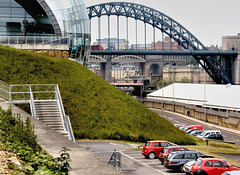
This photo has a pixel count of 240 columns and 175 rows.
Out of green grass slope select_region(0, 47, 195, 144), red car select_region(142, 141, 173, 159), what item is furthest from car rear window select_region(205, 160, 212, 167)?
green grass slope select_region(0, 47, 195, 144)

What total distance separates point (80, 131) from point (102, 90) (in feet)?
21.0

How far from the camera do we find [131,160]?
23.5 metres

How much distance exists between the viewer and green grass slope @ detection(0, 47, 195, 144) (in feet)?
94.4

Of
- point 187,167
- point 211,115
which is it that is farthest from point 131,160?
point 211,115

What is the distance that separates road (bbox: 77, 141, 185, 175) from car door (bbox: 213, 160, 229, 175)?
2.16 meters

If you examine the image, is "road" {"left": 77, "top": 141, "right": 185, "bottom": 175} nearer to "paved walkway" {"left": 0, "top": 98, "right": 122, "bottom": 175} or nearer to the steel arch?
"paved walkway" {"left": 0, "top": 98, "right": 122, "bottom": 175}

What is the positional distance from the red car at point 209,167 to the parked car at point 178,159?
1.82m

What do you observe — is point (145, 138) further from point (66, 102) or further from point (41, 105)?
point (41, 105)

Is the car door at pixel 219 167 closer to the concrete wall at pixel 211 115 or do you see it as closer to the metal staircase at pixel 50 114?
the metal staircase at pixel 50 114

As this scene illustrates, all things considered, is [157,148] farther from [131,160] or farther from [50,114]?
[50,114]

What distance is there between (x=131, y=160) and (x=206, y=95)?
181ft

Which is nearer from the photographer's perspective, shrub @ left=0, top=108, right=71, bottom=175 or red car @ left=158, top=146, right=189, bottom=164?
shrub @ left=0, top=108, right=71, bottom=175

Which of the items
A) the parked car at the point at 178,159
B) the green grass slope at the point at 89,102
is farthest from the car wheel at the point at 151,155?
the green grass slope at the point at 89,102

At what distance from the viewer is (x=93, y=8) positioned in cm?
14700
